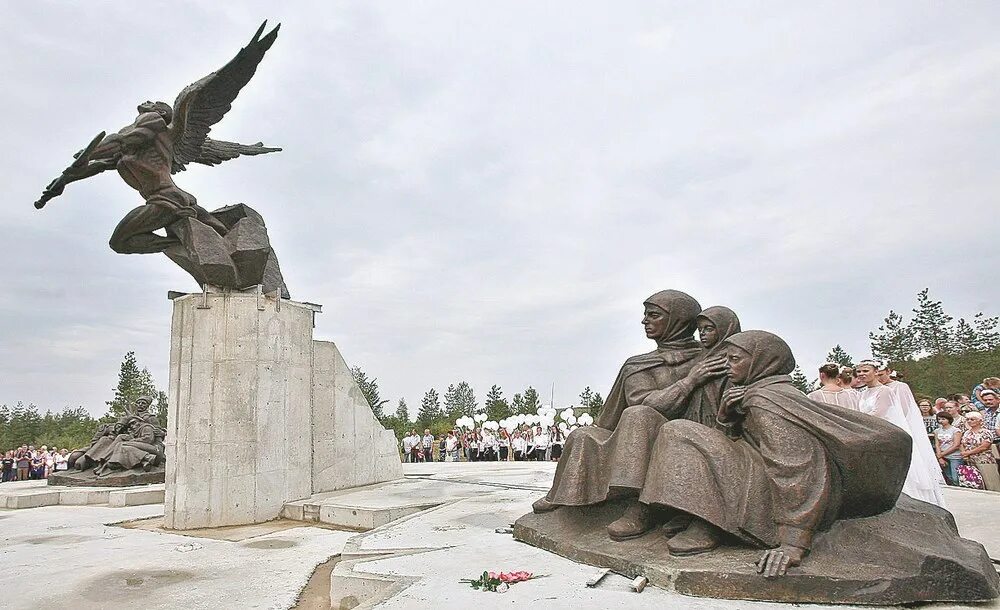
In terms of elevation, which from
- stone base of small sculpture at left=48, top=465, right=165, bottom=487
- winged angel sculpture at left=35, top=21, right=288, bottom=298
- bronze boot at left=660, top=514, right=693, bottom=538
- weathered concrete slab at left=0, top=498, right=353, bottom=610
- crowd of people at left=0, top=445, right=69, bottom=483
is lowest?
weathered concrete slab at left=0, top=498, right=353, bottom=610

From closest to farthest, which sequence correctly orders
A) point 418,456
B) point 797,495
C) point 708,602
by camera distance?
point 708,602 → point 797,495 → point 418,456

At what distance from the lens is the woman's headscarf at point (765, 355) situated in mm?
4441

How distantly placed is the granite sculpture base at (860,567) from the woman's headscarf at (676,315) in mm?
1757

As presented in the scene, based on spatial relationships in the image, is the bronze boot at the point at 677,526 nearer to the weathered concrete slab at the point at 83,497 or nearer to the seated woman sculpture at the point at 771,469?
the seated woman sculpture at the point at 771,469

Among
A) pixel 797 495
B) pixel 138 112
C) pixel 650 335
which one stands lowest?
pixel 797 495

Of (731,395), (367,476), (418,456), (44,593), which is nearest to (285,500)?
(367,476)

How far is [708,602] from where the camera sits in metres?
3.48

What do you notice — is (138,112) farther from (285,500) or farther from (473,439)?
(473,439)

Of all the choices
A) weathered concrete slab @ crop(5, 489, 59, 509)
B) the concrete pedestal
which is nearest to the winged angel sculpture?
the concrete pedestal

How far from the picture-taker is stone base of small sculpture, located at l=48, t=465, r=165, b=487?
1295 centimetres

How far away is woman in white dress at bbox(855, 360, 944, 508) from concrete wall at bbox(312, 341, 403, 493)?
7911 millimetres

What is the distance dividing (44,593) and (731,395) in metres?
5.92

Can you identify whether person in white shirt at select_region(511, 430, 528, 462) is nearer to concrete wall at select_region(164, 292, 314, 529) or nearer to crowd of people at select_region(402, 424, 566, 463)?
crowd of people at select_region(402, 424, 566, 463)

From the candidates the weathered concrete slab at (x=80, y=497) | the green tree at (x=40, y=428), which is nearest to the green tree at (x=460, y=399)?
the green tree at (x=40, y=428)
